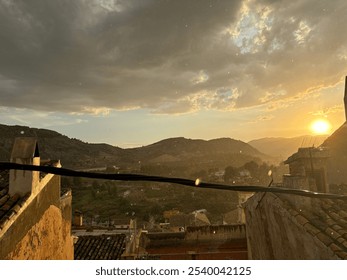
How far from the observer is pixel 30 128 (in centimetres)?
10450

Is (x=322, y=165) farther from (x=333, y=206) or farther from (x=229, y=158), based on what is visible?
(x=229, y=158)

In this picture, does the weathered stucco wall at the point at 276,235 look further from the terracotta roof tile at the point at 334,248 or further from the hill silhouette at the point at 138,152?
Result: the hill silhouette at the point at 138,152

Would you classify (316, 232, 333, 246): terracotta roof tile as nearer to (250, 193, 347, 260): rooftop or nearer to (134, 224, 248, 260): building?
(250, 193, 347, 260): rooftop

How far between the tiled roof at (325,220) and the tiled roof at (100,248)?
9496 mm

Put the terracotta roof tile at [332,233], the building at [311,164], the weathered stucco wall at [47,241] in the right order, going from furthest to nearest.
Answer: the building at [311,164], the weathered stucco wall at [47,241], the terracotta roof tile at [332,233]

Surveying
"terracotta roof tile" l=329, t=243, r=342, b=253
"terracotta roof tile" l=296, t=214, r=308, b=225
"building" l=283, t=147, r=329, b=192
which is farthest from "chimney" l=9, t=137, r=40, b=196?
"building" l=283, t=147, r=329, b=192

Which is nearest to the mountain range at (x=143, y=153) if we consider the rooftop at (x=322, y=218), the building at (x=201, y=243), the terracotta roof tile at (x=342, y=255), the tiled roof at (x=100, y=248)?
the building at (x=201, y=243)

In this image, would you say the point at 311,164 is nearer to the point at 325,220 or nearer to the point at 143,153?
the point at 325,220

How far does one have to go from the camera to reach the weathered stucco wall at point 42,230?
4.56m

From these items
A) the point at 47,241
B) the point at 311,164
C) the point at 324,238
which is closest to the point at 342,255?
the point at 324,238

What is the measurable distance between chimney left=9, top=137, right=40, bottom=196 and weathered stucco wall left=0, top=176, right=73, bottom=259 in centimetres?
31

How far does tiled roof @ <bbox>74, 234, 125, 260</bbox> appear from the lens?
1289 centimetres

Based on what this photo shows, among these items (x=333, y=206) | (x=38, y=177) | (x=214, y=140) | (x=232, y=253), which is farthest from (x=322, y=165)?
(x=214, y=140)

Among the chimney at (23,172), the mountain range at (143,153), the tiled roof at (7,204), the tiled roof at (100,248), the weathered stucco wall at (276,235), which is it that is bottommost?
the tiled roof at (100,248)
